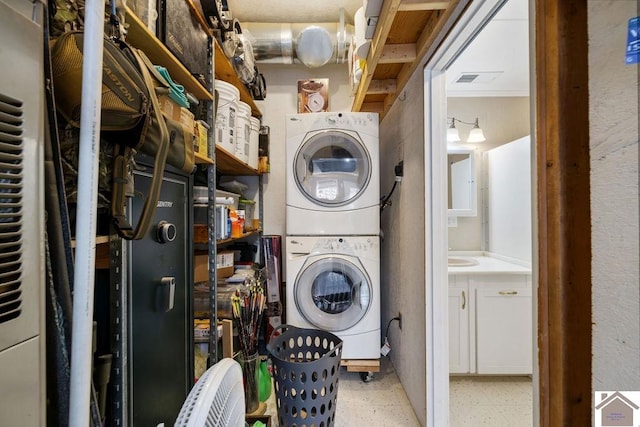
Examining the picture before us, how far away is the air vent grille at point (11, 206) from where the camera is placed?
1.34 feet

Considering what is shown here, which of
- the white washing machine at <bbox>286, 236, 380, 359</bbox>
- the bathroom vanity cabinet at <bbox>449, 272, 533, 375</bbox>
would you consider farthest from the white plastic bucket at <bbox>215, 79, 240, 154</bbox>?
the bathroom vanity cabinet at <bbox>449, 272, 533, 375</bbox>

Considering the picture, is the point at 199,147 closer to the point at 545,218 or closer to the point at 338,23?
the point at 545,218

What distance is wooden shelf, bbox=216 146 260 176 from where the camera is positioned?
5.59 feet

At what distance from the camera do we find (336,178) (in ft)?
6.89

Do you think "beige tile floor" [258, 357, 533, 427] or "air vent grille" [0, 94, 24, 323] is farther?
"beige tile floor" [258, 357, 533, 427]

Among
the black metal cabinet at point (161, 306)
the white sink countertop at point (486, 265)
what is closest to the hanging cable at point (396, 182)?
the white sink countertop at point (486, 265)

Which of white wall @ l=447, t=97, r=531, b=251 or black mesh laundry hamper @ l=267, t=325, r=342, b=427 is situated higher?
white wall @ l=447, t=97, r=531, b=251

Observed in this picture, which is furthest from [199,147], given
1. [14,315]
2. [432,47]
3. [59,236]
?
[432,47]

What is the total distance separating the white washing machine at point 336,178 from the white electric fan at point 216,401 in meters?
1.42

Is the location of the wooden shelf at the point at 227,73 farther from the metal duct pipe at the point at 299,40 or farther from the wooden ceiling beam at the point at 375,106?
the wooden ceiling beam at the point at 375,106

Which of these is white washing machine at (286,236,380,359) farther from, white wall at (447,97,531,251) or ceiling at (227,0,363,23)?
ceiling at (227,0,363,23)

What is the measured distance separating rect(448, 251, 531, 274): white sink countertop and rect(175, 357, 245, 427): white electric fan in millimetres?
1752

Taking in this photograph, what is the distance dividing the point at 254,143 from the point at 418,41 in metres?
1.34

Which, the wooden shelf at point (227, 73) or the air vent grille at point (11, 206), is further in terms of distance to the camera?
the wooden shelf at point (227, 73)
